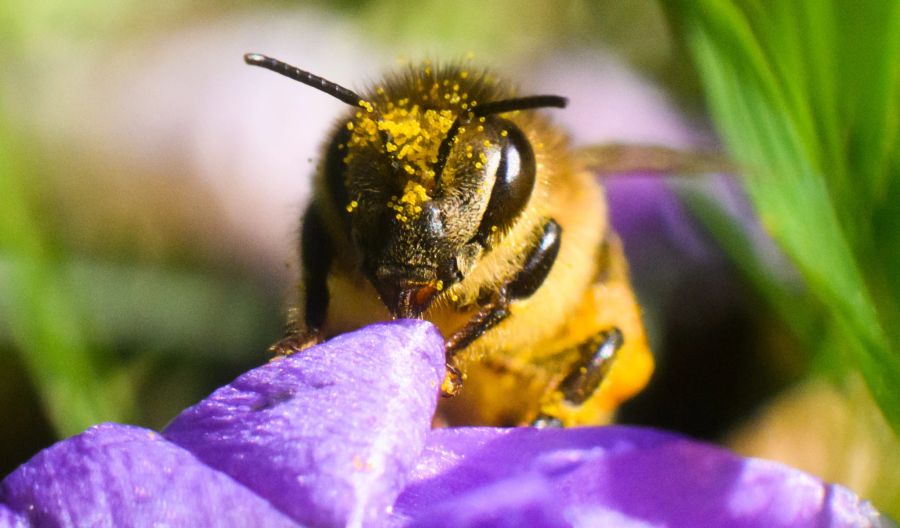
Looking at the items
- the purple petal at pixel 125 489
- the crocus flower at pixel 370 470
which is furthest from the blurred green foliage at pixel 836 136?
the purple petal at pixel 125 489

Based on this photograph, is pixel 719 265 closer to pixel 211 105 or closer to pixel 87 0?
pixel 211 105

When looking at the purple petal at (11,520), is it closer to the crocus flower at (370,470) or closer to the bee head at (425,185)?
the crocus flower at (370,470)

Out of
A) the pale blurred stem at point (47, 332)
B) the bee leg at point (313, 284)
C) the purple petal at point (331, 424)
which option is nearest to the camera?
the purple petal at point (331, 424)

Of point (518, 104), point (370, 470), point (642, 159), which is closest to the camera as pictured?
point (370, 470)

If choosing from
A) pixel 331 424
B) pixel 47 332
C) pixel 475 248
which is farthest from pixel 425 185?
pixel 47 332

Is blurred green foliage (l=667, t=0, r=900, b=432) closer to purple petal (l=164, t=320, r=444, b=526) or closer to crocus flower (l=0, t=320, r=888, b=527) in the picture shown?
crocus flower (l=0, t=320, r=888, b=527)

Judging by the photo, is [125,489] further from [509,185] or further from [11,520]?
[509,185]
